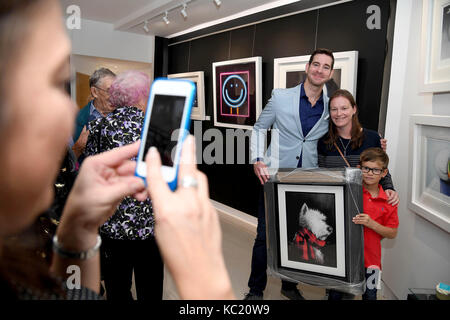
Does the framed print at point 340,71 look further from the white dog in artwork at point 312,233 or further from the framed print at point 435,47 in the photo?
the white dog in artwork at point 312,233

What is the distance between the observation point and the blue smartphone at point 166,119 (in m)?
0.84

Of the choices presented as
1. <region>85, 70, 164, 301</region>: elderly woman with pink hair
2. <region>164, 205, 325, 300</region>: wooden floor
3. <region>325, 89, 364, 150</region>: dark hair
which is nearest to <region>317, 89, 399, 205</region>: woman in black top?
<region>325, 89, 364, 150</region>: dark hair

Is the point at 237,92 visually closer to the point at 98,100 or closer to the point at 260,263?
the point at 98,100

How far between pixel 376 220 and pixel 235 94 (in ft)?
9.95

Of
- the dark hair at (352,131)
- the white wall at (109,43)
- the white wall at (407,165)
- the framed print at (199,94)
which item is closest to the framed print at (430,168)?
the white wall at (407,165)

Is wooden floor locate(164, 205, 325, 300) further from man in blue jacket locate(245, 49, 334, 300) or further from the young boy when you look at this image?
the young boy

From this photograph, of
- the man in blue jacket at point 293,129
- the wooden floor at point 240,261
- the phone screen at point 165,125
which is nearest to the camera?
the phone screen at point 165,125

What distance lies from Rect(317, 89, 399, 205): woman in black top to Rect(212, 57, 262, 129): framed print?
6.56 ft

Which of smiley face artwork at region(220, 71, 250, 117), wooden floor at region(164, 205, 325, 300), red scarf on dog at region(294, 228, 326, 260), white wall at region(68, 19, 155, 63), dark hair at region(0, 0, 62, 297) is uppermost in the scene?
white wall at region(68, 19, 155, 63)

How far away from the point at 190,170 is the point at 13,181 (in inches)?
10.6

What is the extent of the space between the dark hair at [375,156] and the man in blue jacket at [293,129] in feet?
1.51

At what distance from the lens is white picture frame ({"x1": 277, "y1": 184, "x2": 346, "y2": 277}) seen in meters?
1.89

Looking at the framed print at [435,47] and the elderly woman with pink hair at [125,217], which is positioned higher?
the framed print at [435,47]
